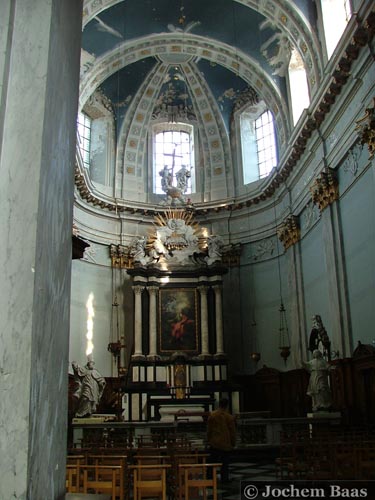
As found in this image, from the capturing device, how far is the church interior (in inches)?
463

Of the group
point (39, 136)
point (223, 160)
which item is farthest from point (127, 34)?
point (39, 136)

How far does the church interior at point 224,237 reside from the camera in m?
11.8

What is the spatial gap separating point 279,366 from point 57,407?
→ 628 inches

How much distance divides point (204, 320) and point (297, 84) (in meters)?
8.40

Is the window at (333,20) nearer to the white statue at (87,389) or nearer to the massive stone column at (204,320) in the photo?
the massive stone column at (204,320)

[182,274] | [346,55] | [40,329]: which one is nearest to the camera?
[40,329]

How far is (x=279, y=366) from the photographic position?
1800 centimetres

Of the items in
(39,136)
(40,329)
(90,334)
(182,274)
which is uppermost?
(182,274)

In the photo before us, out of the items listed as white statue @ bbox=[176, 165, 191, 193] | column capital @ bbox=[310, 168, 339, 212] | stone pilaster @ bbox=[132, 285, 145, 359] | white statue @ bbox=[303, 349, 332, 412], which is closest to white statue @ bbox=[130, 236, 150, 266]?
stone pilaster @ bbox=[132, 285, 145, 359]

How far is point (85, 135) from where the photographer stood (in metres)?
20.7

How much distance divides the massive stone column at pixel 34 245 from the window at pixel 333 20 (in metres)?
12.7

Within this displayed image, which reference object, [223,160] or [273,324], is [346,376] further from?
[223,160]

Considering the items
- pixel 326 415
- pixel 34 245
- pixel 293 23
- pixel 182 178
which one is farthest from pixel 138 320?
pixel 34 245
